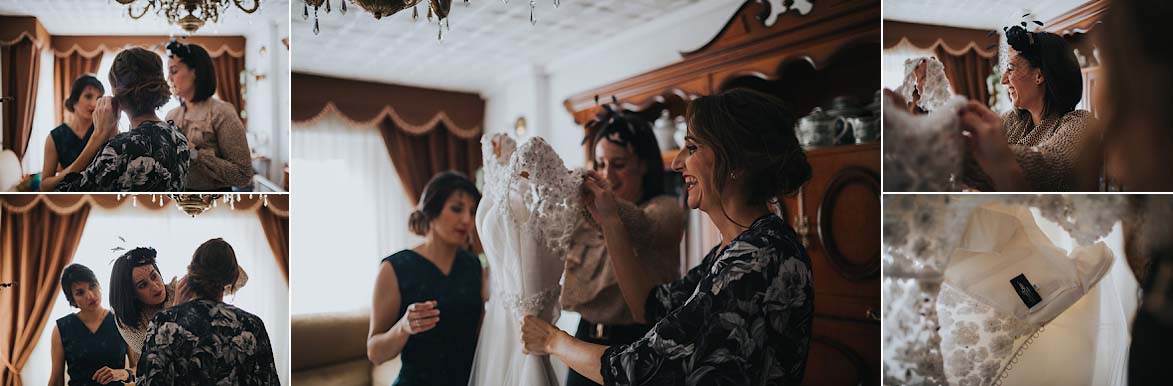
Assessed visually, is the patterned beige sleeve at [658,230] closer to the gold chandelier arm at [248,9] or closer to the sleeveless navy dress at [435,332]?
the sleeveless navy dress at [435,332]

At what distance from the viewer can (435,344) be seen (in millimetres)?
1645

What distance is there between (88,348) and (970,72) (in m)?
1.68

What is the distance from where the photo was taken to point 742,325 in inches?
42.4

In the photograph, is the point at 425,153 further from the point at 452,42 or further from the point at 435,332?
the point at 435,332

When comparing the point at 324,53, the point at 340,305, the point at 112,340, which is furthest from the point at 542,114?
the point at 112,340

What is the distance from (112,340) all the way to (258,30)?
0.66 meters

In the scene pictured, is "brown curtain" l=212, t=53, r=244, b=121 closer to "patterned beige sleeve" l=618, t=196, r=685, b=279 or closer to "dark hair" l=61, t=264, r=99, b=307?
"dark hair" l=61, t=264, r=99, b=307

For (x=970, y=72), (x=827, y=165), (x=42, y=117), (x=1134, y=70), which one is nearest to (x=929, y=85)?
(x=970, y=72)

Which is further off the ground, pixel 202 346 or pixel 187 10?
pixel 187 10

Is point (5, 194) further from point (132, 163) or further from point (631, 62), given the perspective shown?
point (631, 62)

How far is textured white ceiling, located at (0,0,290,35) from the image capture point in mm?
1226

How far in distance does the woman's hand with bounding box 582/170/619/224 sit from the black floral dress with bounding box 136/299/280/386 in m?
0.74

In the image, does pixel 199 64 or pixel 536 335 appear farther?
pixel 536 335

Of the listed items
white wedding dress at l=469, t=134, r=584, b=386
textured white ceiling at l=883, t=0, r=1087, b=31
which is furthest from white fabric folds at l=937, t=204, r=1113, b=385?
white wedding dress at l=469, t=134, r=584, b=386
